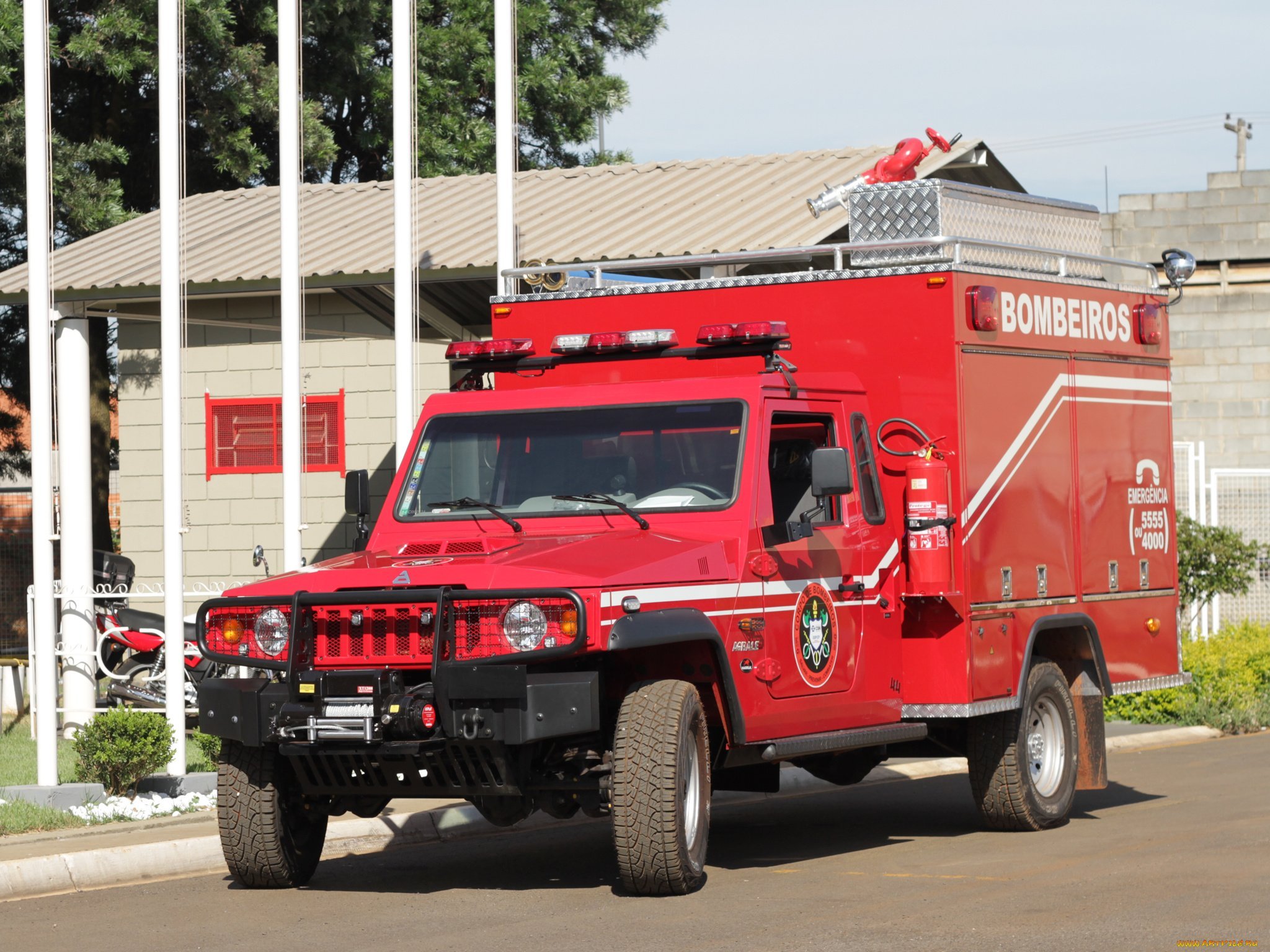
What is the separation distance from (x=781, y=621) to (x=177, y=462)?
4.42 m

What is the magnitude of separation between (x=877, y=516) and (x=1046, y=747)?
2.23 meters

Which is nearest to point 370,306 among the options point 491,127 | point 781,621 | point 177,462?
point 177,462

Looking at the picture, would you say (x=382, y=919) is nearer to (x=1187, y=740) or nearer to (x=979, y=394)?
(x=979, y=394)

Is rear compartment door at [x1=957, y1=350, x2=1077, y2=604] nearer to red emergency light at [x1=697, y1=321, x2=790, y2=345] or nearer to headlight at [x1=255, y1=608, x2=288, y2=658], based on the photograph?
red emergency light at [x1=697, y1=321, x2=790, y2=345]

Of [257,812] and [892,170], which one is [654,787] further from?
[892,170]

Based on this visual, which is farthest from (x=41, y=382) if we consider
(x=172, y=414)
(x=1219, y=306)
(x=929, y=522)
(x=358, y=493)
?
(x=1219, y=306)

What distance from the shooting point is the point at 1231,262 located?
2498 centimetres

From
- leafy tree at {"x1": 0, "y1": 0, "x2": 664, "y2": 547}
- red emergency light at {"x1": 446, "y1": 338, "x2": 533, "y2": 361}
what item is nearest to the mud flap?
red emergency light at {"x1": 446, "y1": 338, "x2": 533, "y2": 361}

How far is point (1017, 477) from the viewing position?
35.5ft

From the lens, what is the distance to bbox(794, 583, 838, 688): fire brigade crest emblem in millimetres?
9422

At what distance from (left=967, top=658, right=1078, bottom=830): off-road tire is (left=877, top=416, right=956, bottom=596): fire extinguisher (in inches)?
46.7

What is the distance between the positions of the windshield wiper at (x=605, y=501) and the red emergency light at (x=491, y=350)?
47.2 inches

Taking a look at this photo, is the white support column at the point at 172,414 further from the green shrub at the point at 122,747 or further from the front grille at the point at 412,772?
the front grille at the point at 412,772

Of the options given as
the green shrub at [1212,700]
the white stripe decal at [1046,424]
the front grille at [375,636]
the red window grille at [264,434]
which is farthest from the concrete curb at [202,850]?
the red window grille at [264,434]
